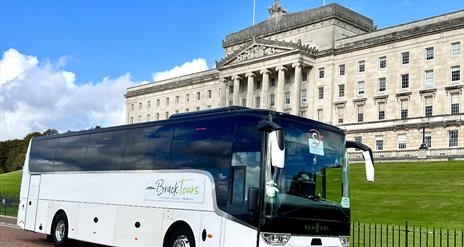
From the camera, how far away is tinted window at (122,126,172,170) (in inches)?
580

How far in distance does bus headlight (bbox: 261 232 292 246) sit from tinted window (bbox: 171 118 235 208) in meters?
1.36

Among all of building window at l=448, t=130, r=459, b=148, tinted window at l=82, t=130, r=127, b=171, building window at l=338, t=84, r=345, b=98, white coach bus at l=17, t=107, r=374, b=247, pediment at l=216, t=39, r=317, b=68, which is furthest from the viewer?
pediment at l=216, t=39, r=317, b=68

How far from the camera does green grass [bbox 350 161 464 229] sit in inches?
1077

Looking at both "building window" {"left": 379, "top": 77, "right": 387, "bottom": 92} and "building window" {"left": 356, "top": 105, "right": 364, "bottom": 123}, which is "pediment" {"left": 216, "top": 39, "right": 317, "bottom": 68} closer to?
"building window" {"left": 356, "top": 105, "right": 364, "bottom": 123}

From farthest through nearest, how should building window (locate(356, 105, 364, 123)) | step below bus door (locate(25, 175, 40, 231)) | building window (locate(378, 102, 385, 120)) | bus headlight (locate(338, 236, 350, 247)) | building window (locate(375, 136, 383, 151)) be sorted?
1. building window (locate(356, 105, 364, 123))
2. building window (locate(378, 102, 385, 120))
3. building window (locate(375, 136, 383, 151))
4. step below bus door (locate(25, 175, 40, 231))
5. bus headlight (locate(338, 236, 350, 247))

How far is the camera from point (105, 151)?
1712cm

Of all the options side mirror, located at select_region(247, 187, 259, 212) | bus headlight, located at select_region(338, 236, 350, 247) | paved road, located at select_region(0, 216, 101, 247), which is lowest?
paved road, located at select_region(0, 216, 101, 247)

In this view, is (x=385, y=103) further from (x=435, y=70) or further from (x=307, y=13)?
(x=307, y=13)

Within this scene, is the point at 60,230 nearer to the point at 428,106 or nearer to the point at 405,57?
the point at 428,106

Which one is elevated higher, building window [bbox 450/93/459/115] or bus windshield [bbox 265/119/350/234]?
building window [bbox 450/93/459/115]

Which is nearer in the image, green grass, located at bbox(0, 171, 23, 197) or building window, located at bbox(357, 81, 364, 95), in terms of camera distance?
green grass, located at bbox(0, 171, 23, 197)

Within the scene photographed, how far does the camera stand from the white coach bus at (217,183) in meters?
11.5

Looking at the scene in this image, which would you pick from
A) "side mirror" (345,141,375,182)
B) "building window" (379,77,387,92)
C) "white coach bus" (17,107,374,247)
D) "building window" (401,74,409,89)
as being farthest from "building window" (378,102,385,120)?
"side mirror" (345,141,375,182)

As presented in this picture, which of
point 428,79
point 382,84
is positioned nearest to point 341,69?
point 382,84
